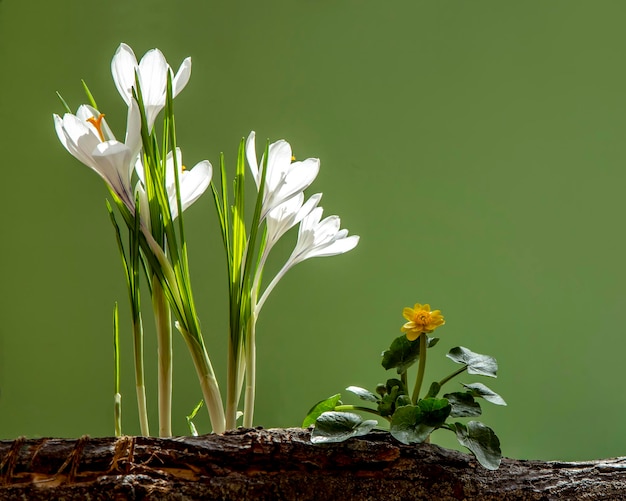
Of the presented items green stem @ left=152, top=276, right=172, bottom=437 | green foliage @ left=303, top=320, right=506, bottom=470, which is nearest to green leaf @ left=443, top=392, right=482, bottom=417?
green foliage @ left=303, top=320, right=506, bottom=470

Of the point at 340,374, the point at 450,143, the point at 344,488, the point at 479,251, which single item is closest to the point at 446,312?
the point at 479,251

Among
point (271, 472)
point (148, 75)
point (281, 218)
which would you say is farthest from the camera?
point (281, 218)

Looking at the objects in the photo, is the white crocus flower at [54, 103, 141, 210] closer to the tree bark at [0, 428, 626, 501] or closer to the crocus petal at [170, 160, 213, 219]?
the crocus petal at [170, 160, 213, 219]

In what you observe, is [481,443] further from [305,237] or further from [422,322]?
[305,237]

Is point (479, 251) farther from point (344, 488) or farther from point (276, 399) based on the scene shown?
point (344, 488)

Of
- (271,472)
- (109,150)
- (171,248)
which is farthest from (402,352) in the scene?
(109,150)

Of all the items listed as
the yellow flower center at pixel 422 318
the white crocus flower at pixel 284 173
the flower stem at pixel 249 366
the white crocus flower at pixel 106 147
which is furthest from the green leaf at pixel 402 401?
the white crocus flower at pixel 106 147
